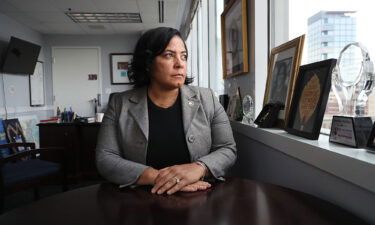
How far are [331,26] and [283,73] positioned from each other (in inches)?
11.5

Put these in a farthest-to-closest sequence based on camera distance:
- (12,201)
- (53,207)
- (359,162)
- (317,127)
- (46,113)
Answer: (46,113), (12,201), (317,127), (53,207), (359,162)

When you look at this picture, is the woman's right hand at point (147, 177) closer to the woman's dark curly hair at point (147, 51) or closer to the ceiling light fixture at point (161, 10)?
the woman's dark curly hair at point (147, 51)

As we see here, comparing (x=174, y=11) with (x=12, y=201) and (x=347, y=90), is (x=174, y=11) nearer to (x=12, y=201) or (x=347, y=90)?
(x=12, y=201)

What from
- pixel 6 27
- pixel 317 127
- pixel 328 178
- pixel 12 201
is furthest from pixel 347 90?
pixel 6 27

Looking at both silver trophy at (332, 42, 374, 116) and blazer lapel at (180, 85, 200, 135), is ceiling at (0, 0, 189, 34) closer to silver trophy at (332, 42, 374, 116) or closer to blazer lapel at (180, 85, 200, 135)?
blazer lapel at (180, 85, 200, 135)

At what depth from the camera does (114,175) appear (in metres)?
1.13

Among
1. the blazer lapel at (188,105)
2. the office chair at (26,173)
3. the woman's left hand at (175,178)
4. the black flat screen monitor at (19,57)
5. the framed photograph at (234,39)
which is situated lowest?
the office chair at (26,173)

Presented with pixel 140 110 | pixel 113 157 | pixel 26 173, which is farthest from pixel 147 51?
pixel 26 173

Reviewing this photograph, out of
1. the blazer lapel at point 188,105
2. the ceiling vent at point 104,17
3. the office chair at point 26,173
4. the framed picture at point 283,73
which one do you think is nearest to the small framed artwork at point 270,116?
the framed picture at point 283,73

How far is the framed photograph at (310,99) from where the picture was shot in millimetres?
955

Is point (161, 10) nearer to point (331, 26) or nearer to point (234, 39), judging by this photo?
point (234, 39)

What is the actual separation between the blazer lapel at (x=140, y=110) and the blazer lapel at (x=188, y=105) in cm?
17

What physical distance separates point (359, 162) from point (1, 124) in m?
4.91

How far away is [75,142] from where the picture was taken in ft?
12.4
